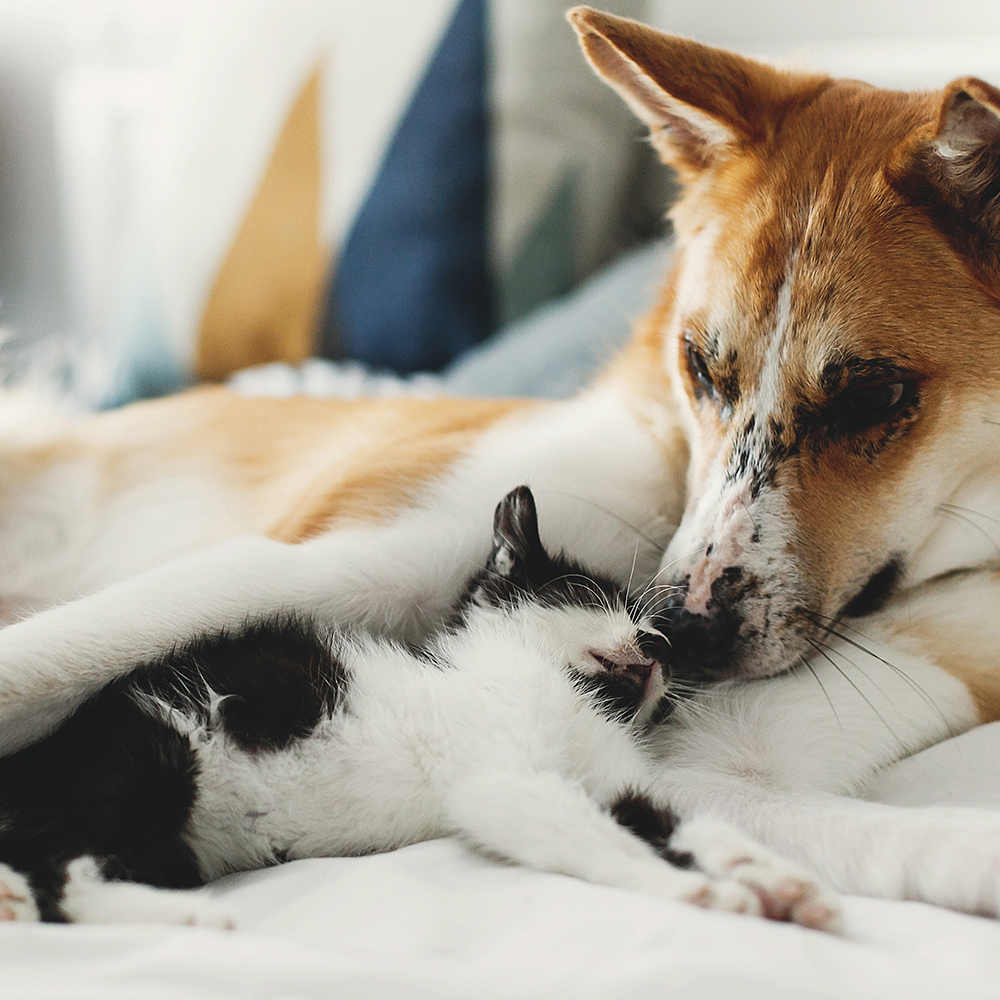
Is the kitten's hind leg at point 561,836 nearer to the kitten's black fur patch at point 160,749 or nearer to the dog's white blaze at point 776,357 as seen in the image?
the kitten's black fur patch at point 160,749

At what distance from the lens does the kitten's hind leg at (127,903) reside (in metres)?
0.82

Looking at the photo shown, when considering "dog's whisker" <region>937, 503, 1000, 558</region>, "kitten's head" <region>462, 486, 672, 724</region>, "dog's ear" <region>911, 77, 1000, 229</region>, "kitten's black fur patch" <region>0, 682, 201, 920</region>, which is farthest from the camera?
"dog's whisker" <region>937, 503, 1000, 558</region>

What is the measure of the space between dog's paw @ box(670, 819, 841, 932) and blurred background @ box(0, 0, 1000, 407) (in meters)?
1.54

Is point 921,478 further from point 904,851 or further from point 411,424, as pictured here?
point 411,424


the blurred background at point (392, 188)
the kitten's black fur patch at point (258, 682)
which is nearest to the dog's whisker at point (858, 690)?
the kitten's black fur patch at point (258, 682)

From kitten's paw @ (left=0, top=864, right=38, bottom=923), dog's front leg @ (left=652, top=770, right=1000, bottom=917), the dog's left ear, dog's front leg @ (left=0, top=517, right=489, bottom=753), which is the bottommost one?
kitten's paw @ (left=0, top=864, right=38, bottom=923)

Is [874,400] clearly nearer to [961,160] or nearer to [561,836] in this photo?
[961,160]

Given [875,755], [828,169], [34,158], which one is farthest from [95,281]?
[875,755]

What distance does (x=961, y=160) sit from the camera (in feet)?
3.73

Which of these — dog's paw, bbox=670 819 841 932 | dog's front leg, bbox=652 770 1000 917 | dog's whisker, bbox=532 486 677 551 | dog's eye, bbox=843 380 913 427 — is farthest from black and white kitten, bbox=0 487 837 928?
dog's eye, bbox=843 380 913 427

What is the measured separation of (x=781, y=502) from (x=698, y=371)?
26cm

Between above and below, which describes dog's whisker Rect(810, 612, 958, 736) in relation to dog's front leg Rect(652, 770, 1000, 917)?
above

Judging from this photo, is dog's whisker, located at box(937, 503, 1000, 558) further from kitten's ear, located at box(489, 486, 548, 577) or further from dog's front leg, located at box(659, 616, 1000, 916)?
kitten's ear, located at box(489, 486, 548, 577)

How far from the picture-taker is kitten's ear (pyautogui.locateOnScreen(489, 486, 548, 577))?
4.06 ft
